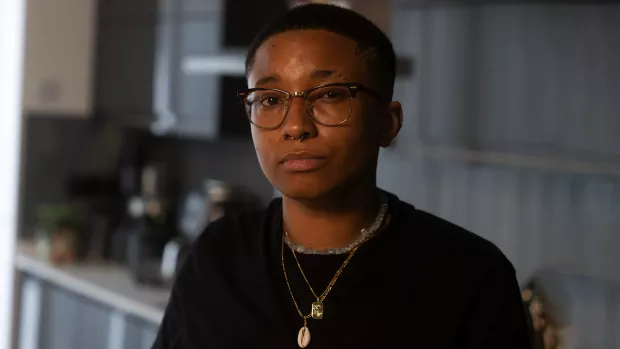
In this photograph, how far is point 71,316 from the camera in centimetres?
321

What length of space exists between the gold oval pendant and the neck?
10 centimetres

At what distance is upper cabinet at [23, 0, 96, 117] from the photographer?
3564 millimetres

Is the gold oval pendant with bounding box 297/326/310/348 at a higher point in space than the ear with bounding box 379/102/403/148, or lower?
lower

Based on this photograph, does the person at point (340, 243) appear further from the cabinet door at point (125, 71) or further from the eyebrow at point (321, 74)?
the cabinet door at point (125, 71)

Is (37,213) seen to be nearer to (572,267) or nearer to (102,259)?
(102,259)

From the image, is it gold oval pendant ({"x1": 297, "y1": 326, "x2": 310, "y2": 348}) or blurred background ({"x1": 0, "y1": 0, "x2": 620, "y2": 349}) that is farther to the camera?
blurred background ({"x1": 0, "y1": 0, "x2": 620, "y2": 349})

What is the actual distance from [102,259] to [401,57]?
1.84 meters

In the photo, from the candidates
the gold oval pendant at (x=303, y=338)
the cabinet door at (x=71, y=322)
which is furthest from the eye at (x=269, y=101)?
the cabinet door at (x=71, y=322)

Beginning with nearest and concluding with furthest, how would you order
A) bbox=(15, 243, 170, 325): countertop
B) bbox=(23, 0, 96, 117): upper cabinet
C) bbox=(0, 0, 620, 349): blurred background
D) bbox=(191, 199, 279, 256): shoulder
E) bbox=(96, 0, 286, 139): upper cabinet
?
bbox=(191, 199, 279, 256): shoulder → bbox=(0, 0, 620, 349): blurred background → bbox=(15, 243, 170, 325): countertop → bbox=(96, 0, 286, 139): upper cabinet → bbox=(23, 0, 96, 117): upper cabinet

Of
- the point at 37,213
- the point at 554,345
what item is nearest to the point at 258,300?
the point at 554,345

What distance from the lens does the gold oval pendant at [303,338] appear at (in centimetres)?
88

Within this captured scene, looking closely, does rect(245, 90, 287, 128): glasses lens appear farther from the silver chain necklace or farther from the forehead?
the silver chain necklace

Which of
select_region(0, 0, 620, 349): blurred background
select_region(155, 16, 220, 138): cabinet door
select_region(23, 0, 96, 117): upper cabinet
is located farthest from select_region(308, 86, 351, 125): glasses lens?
select_region(23, 0, 96, 117): upper cabinet

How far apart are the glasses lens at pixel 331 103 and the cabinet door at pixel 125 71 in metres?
2.74
